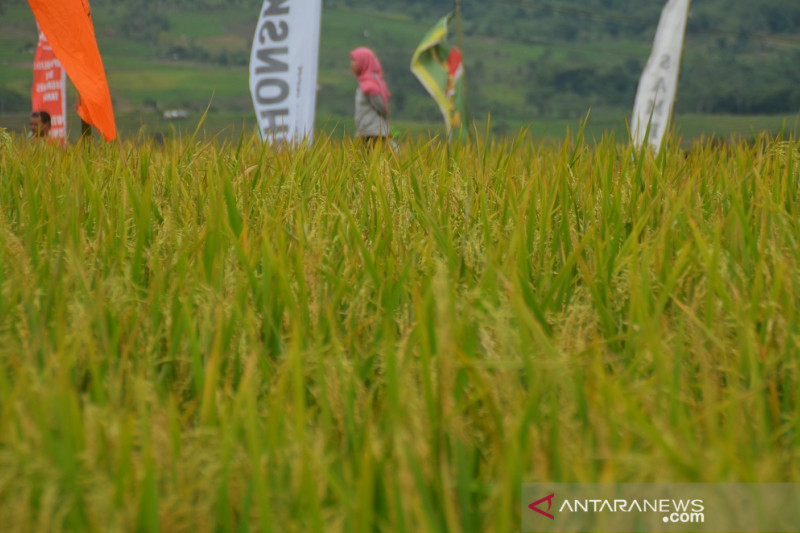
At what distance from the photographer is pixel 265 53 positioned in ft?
22.2

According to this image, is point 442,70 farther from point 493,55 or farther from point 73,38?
point 493,55

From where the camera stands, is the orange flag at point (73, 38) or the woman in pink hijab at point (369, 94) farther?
the woman in pink hijab at point (369, 94)

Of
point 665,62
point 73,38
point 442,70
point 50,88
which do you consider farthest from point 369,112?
point 442,70

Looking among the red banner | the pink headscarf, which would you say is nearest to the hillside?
the red banner

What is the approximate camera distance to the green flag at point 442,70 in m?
10.4

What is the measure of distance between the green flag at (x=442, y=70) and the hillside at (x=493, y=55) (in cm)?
6794

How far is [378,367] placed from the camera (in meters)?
0.94

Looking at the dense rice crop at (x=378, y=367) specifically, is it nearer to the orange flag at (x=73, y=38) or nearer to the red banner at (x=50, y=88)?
the orange flag at (x=73, y=38)

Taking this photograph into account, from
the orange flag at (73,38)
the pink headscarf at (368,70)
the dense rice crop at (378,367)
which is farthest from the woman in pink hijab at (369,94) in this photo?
the dense rice crop at (378,367)

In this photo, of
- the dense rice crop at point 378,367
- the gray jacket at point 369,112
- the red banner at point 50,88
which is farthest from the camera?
the red banner at point 50,88

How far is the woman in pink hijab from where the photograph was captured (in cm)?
624

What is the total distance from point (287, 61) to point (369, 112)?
86 centimetres

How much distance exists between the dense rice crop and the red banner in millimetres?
5951

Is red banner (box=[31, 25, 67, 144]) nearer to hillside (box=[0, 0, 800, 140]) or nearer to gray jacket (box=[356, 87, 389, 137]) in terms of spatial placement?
gray jacket (box=[356, 87, 389, 137])
